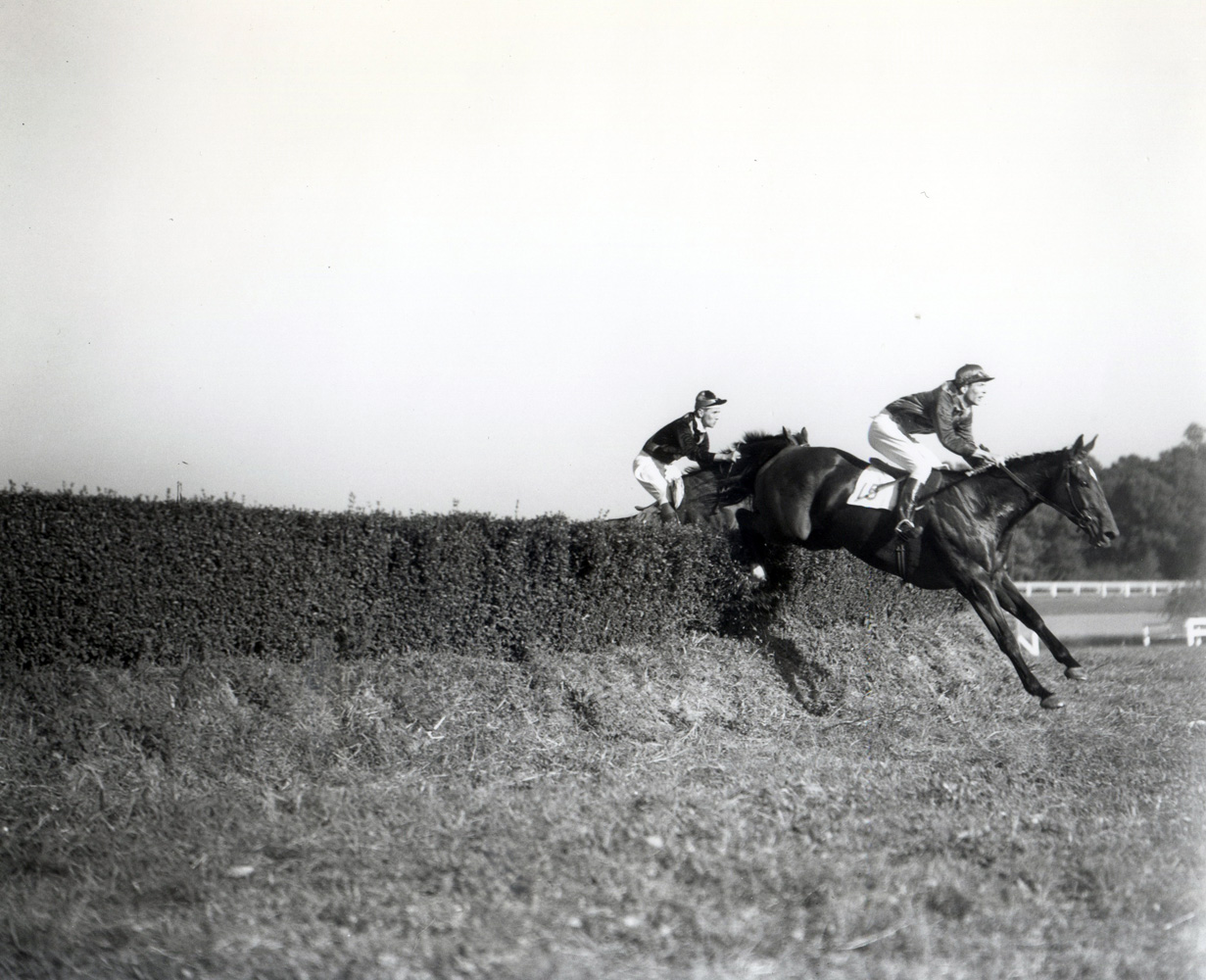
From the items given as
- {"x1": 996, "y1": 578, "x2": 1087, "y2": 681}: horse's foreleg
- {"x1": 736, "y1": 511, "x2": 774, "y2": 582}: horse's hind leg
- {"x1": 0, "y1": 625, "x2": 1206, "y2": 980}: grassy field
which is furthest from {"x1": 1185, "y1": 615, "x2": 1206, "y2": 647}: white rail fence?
{"x1": 736, "y1": 511, "x2": 774, "y2": 582}: horse's hind leg

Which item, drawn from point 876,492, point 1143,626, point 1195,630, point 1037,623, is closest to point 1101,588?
point 1143,626

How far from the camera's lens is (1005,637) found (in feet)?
29.1

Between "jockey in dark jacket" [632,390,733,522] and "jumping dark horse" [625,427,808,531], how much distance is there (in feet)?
0.47

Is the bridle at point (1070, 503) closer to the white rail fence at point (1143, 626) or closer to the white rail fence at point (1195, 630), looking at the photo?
the white rail fence at point (1143, 626)

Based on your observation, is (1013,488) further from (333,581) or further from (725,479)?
(333,581)

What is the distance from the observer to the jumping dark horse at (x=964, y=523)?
8883 mm

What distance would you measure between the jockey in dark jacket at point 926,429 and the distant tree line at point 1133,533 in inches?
605

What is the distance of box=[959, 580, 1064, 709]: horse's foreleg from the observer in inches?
348

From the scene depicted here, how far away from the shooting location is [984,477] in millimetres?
9438

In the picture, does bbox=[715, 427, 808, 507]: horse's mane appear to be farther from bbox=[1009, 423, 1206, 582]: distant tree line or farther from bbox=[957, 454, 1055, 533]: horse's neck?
bbox=[1009, 423, 1206, 582]: distant tree line

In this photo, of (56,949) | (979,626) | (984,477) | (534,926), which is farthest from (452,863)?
(979,626)

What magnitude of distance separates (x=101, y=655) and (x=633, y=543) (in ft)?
13.0

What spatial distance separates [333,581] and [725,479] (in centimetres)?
427

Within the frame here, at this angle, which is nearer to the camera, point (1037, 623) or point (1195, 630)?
point (1037, 623)
